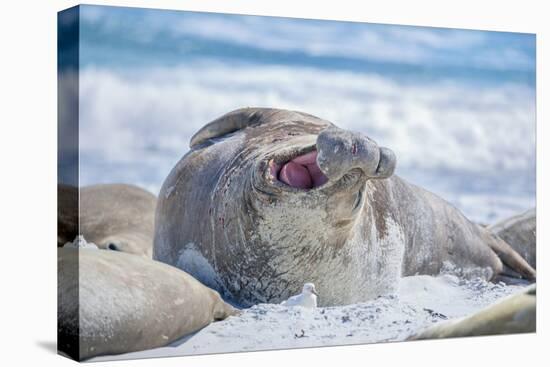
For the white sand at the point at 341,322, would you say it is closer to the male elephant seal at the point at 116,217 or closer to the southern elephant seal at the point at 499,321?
the southern elephant seal at the point at 499,321

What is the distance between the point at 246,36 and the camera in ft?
23.5

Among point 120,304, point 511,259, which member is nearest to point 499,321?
point 511,259

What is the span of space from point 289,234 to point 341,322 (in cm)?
83

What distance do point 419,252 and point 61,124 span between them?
2.94 meters

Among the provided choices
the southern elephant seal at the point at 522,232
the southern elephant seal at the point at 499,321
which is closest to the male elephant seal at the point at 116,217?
the southern elephant seal at the point at 499,321

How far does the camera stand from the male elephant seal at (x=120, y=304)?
608 centimetres

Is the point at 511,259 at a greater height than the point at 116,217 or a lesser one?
lesser

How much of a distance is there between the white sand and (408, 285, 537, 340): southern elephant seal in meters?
0.09

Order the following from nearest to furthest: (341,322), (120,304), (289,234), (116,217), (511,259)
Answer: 1. (120,304)
2. (289,234)
3. (341,322)
4. (116,217)
5. (511,259)

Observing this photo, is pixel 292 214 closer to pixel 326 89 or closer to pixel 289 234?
pixel 289 234

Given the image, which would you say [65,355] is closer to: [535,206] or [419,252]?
[419,252]

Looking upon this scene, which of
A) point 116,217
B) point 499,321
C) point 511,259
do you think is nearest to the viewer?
point 499,321

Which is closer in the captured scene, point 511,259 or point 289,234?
point 289,234

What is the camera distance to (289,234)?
262 inches
